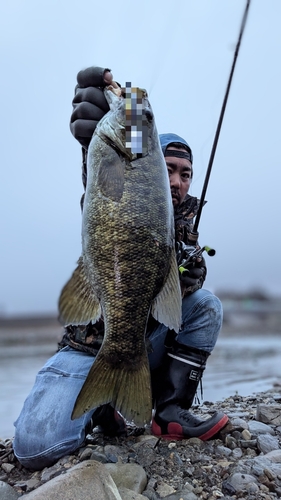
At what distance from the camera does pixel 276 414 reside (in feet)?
13.1

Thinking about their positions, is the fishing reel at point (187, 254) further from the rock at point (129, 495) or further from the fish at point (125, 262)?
→ the rock at point (129, 495)

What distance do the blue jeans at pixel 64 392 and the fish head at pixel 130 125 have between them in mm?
1367

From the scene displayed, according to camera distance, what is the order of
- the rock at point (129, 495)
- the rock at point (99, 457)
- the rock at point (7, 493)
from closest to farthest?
the rock at point (129, 495)
the rock at point (7, 493)
the rock at point (99, 457)

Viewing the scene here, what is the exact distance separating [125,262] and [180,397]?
51.3 inches

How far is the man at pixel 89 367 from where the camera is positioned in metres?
3.07

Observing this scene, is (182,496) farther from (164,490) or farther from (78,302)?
(78,302)

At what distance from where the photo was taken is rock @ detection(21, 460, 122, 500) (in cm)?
231

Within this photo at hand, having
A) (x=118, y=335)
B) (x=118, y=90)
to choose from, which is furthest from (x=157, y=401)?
(x=118, y=90)

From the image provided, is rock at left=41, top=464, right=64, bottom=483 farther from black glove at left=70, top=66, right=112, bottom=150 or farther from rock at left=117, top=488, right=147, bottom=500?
black glove at left=70, top=66, right=112, bottom=150

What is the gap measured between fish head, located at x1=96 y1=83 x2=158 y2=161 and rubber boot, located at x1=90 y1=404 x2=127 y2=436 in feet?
5.86

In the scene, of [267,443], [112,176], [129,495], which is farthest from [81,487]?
[112,176]

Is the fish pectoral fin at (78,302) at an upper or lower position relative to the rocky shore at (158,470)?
upper

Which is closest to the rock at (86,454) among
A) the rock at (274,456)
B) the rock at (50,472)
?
the rock at (50,472)

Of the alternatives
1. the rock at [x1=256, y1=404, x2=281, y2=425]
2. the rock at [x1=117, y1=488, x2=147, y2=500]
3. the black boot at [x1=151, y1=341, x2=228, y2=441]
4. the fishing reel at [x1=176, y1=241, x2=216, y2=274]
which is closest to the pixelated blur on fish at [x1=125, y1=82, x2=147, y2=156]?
the fishing reel at [x1=176, y1=241, x2=216, y2=274]
